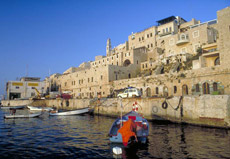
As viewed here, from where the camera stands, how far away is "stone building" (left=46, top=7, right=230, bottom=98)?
22.9m

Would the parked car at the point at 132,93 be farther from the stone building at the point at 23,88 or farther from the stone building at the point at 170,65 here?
the stone building at the point at 23,88

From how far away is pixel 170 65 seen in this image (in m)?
36.7

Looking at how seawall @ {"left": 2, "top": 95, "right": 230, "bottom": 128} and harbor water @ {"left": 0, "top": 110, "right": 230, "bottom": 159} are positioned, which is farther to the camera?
seawall @ {"left": 2, "top": 95, "right": 230, "bottom": 128}

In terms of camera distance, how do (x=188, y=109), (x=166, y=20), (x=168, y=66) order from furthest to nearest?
(x=166, y=20)
(x=168, y=66)
(x=188, y=109)

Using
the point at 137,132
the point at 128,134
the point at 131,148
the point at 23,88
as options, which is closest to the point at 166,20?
the point at 137,132

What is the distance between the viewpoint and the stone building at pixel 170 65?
2288 cm

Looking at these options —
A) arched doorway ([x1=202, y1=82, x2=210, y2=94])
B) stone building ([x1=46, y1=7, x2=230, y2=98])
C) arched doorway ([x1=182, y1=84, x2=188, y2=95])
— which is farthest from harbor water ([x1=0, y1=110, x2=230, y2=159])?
arched doorway ([x1=182, y1=84, x2=188, y2=95])

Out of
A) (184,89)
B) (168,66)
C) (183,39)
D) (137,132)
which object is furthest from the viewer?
(183,39)

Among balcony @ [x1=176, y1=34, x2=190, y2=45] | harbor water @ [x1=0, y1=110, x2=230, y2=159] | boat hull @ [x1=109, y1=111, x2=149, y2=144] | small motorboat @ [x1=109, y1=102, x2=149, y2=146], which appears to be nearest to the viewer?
harbor water @ [x1=0, y1=110, x2=230, y2=159]

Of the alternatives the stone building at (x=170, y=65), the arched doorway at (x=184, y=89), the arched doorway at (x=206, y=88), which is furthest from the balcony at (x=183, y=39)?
the arched doorway at (x=206, y=88)

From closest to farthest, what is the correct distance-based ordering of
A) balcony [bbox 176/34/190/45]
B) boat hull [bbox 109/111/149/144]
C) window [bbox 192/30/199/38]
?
boat hull [bbox 109/111/149/144] < window [bbox 192/30/199/38] < balcony [bbox 176/34/190/45]

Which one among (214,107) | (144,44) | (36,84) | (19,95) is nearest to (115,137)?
(214,107)

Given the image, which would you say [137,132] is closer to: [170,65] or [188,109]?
[188,109]

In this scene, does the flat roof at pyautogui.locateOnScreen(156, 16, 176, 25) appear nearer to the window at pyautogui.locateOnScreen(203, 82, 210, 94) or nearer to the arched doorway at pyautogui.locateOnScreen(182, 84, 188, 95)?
the arched doorway at pyautogui.locateOnScreen(182, 84, 188, 95)
